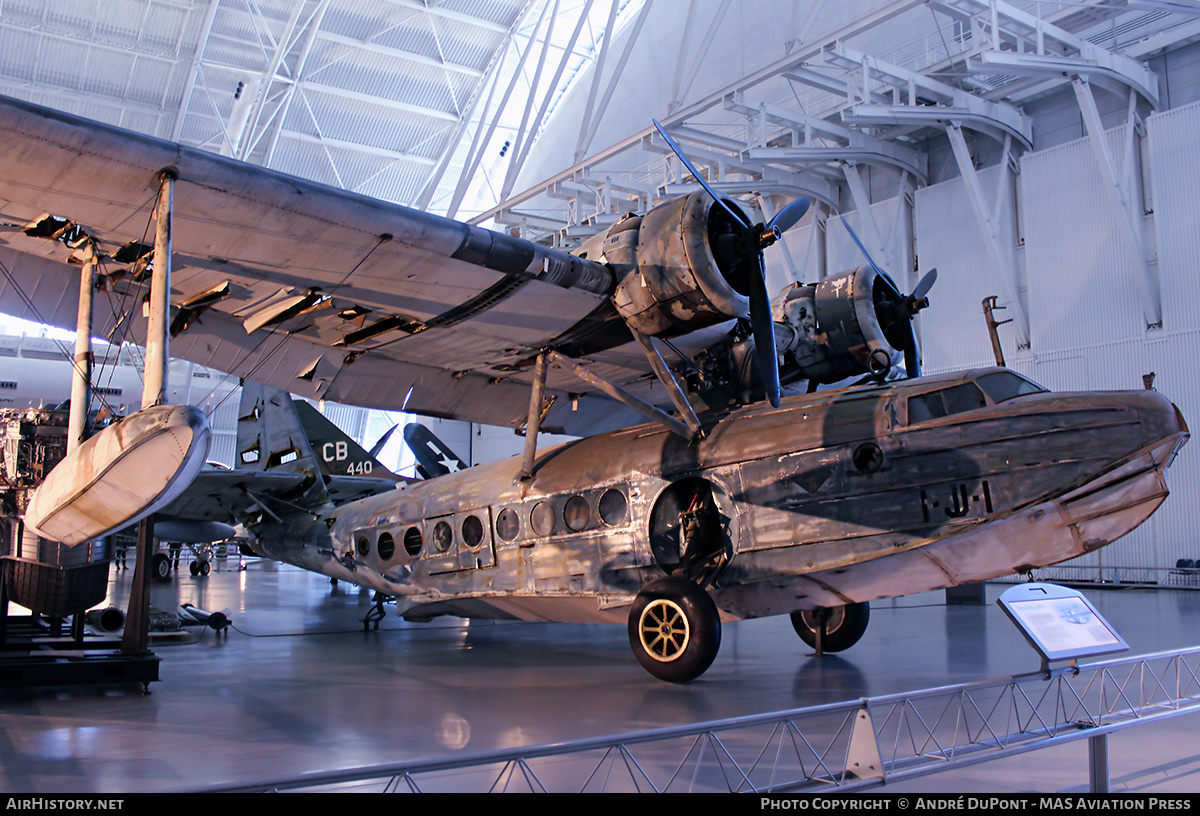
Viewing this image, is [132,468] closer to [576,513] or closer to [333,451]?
[576,513]

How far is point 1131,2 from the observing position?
53.8 ft

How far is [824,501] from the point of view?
748 centimetres

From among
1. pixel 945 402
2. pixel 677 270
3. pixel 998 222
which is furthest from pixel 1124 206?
pixel 677 270

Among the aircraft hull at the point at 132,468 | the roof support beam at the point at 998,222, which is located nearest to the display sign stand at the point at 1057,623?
the aircraft hull at the point at 132,468

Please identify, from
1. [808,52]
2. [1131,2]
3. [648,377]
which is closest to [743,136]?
[808,52]

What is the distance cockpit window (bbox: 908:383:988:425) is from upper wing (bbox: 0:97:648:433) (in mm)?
3193

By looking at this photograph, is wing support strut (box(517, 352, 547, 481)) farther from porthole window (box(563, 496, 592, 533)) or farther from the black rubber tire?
the black rubber tire

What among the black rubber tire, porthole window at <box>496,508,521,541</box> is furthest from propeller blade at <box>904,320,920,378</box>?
the black rubber tire

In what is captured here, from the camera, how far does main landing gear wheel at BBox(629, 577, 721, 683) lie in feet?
24.1

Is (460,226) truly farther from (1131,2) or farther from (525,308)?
(1131,2)

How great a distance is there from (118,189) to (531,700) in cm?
523

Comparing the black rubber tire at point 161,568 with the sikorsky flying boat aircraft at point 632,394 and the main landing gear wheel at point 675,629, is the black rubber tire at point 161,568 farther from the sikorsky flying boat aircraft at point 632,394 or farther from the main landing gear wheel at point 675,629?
the main landing gear wheel at point 675,629

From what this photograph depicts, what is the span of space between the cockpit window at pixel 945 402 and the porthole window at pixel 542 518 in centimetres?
390

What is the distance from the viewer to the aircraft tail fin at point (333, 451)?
18328 mm
